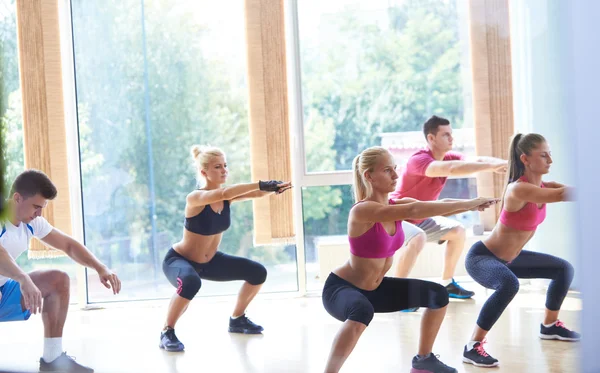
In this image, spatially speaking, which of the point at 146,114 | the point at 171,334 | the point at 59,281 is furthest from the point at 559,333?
the point at 59,281

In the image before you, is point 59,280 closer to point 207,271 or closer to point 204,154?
point 207,271

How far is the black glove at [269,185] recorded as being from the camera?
273 cm

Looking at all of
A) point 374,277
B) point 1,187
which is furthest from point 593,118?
point 1,187

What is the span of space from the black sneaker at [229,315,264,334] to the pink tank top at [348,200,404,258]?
614 mm

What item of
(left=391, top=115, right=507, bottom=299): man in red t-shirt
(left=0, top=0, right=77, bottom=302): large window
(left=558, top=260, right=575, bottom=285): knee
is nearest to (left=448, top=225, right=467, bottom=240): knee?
(left=391, top=115, right=507, bottom=299): man in red t-shirt

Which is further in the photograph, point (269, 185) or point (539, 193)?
point (269, 185)

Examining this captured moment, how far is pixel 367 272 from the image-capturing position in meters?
2.42

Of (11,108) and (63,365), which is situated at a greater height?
(11,108)

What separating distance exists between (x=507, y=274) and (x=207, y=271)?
126 centimetres

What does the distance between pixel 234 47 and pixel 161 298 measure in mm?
1168

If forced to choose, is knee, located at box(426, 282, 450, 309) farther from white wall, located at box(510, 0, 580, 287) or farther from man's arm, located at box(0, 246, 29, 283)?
man's arm, located at box(0, 246, 29, 283)

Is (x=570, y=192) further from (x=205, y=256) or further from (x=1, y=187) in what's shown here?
(x=1, y=187)

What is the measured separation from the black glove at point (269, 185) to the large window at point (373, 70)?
0.17m

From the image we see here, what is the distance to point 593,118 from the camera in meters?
2.27
